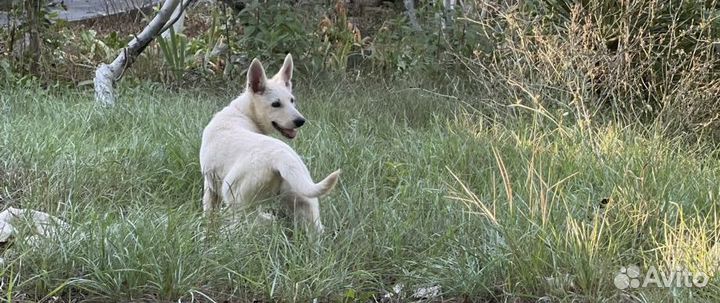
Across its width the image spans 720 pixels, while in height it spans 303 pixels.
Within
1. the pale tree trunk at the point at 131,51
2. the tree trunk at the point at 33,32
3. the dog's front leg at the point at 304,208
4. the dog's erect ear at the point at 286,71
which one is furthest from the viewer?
the tree trunk at the point at 33,32

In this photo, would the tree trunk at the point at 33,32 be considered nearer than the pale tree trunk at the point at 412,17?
Yes

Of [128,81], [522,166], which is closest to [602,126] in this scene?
[522,166]

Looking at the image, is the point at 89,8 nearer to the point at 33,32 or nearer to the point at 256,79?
the point at 33,32

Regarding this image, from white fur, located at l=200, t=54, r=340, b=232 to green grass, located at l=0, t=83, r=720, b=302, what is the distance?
6.6 inches

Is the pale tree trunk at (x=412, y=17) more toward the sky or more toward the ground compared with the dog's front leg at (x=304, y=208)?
more toward the ground

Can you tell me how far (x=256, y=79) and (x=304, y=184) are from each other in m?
1.13

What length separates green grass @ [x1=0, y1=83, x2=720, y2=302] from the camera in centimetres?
331

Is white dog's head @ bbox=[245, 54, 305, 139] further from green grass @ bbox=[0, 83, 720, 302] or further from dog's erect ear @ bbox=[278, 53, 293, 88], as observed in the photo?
green grass @ bbox=[0, 83, 720, 302]

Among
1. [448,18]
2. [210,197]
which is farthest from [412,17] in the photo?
[210,197]

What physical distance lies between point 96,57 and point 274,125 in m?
5.70

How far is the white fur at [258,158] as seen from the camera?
149 inches

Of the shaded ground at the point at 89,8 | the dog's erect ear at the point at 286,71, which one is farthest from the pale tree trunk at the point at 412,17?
the shaded ground at the point at 89,8

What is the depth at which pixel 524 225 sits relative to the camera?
12.6 ft

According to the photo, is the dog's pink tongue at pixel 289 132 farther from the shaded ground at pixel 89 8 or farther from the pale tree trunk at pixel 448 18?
the shaded ground at pixel 89 8
